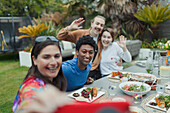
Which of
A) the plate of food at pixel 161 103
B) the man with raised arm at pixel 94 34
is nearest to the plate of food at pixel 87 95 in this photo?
the plate of food at pixel 161 103

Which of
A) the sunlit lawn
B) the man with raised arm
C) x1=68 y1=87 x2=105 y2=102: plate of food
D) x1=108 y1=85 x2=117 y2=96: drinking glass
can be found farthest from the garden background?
x1=108 y1=85 x2=117 y2=96: drinking glass

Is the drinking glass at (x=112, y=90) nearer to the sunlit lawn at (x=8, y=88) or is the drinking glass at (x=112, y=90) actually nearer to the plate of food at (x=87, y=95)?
the plate of food at (x=87, y=95)

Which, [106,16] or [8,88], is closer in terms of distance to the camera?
[8,88]

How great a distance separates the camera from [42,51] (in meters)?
1.00

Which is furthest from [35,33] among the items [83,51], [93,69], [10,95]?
[83,51]

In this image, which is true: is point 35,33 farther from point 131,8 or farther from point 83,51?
point 131,8

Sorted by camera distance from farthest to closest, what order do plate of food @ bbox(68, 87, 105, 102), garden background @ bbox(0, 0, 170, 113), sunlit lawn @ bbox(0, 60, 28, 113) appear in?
garden background @ bbox(0, 0, 170, 113)
sunlit lawn @ bbox(0, 60, 28, 113)
plate of food @ bbox(68, 87, 105, 102)

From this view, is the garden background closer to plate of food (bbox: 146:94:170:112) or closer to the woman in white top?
the woman in white top

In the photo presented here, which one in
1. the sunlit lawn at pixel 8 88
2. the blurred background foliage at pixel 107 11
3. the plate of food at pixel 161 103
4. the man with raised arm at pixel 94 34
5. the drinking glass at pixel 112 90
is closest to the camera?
A: the plate of food at pixel 161 103

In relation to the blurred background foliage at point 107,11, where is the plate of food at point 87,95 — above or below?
below

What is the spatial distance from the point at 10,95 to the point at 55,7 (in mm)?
13127

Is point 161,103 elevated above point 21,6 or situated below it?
below

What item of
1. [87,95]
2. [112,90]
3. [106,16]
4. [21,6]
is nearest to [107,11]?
[106,16]

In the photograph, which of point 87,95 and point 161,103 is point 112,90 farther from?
point 161,103
